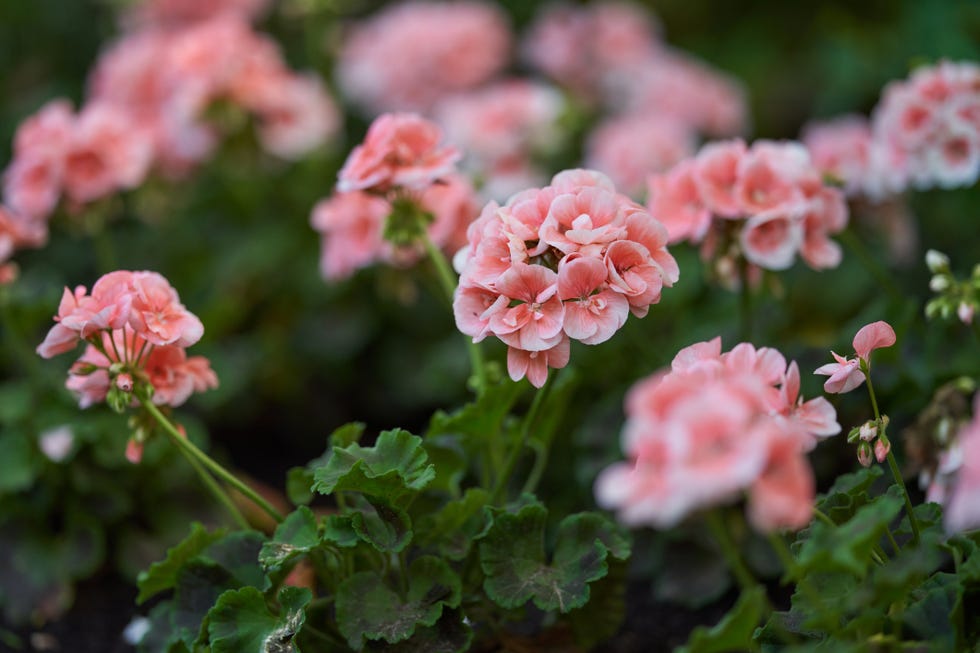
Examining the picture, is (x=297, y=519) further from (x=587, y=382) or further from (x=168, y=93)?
(x=168, y=93)

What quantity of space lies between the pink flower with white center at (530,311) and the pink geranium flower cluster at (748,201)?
0.53 m

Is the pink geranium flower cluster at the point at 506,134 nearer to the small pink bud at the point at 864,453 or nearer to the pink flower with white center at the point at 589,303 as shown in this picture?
the pink flower with white center at the point at 589,303

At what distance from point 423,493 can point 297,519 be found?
12.5 inches

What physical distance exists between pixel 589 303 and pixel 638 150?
1786mm

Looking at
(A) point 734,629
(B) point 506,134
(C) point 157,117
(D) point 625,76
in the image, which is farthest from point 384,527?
(D) point 625,76

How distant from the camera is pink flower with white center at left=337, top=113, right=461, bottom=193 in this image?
189 centimetres

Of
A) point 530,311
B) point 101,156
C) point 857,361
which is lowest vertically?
Result: point 857,361

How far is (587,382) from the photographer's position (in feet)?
8.75

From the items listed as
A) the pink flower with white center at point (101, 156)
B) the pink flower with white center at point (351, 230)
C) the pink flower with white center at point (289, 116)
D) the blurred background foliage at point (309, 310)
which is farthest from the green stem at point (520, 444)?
the pink flower with white center at point (289, 116)

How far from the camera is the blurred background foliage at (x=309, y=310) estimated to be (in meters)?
2.39

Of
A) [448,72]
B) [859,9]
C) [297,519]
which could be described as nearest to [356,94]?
[448,72]

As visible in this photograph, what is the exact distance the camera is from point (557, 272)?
159 centimetres

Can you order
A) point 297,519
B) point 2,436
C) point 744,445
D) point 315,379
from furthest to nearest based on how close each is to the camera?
point 315,379 → point 2,436 → point 297,519 → point 744,445

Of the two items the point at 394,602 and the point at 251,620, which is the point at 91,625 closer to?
the point at 251,620
